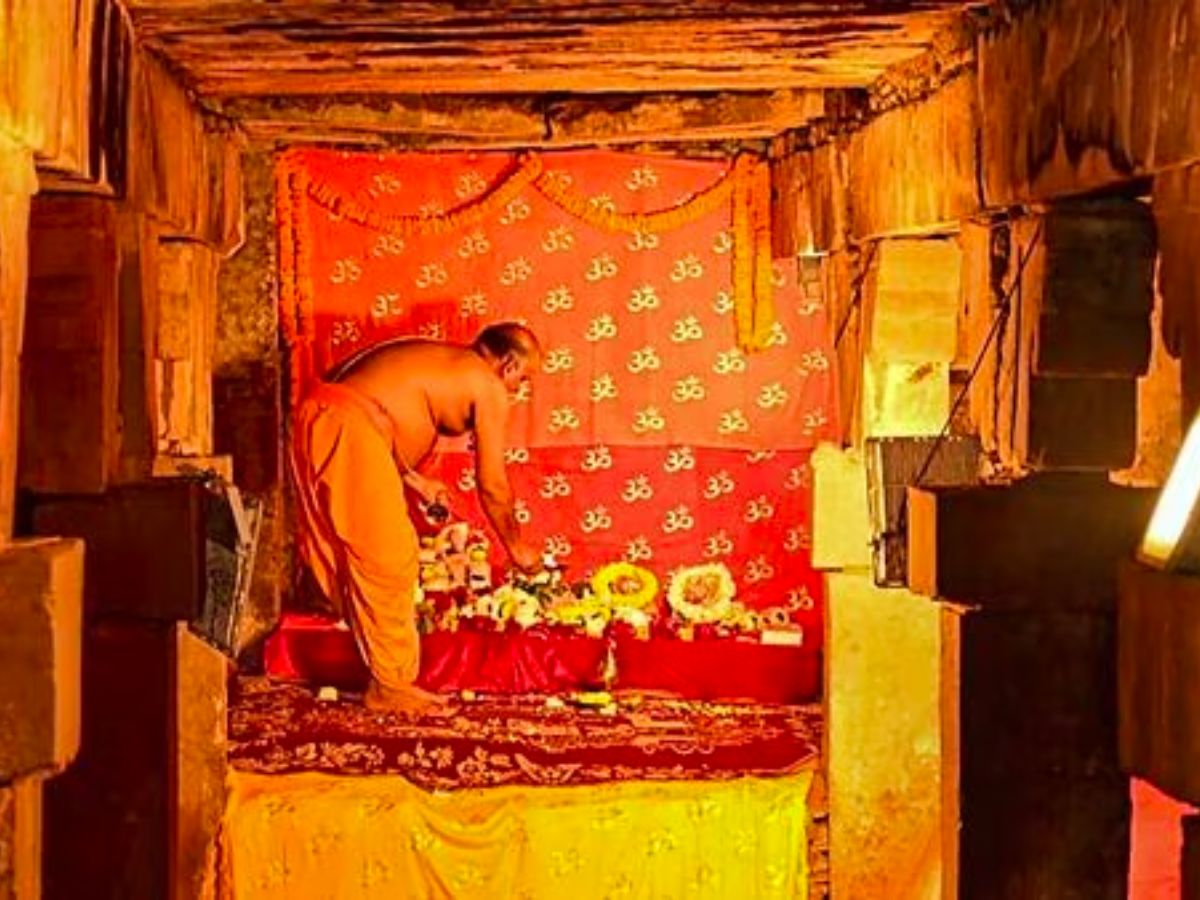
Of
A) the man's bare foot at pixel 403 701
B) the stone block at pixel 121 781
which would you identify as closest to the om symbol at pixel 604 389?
the man's bare foot at pixel 403 701

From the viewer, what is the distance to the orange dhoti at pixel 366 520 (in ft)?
37.4

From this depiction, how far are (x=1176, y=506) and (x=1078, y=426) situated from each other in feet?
8.09

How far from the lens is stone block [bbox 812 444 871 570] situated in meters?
10.0

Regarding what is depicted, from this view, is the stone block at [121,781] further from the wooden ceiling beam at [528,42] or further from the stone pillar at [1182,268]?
the stone pillar at [1182,268]

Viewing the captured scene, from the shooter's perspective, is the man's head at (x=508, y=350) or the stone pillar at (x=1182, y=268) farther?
the man's head at (x=508, y=350)

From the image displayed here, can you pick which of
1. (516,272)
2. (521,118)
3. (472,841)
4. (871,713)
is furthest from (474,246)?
(472,841)

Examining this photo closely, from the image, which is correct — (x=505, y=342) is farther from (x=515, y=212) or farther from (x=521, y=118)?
(x=521, y=118)

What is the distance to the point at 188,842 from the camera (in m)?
8.97

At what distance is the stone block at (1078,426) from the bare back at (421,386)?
17.8ft

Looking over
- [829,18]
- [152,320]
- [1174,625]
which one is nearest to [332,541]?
[152,320]

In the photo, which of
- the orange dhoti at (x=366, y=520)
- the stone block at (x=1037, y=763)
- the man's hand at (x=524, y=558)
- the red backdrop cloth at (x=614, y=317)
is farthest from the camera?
the red backdrop cloth at (x=614, y=317)

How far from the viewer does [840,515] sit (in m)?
10.0

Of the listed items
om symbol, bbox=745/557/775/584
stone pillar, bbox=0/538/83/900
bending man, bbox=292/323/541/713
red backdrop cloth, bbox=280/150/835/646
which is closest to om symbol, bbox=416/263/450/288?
red backdrop cloth, bbox=280/150/835/646

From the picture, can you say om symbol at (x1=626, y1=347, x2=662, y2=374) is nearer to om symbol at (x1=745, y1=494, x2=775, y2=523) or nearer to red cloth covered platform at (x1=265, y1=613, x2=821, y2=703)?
om symbol at (x1=745, y1=494, x2=775, y2=523)
